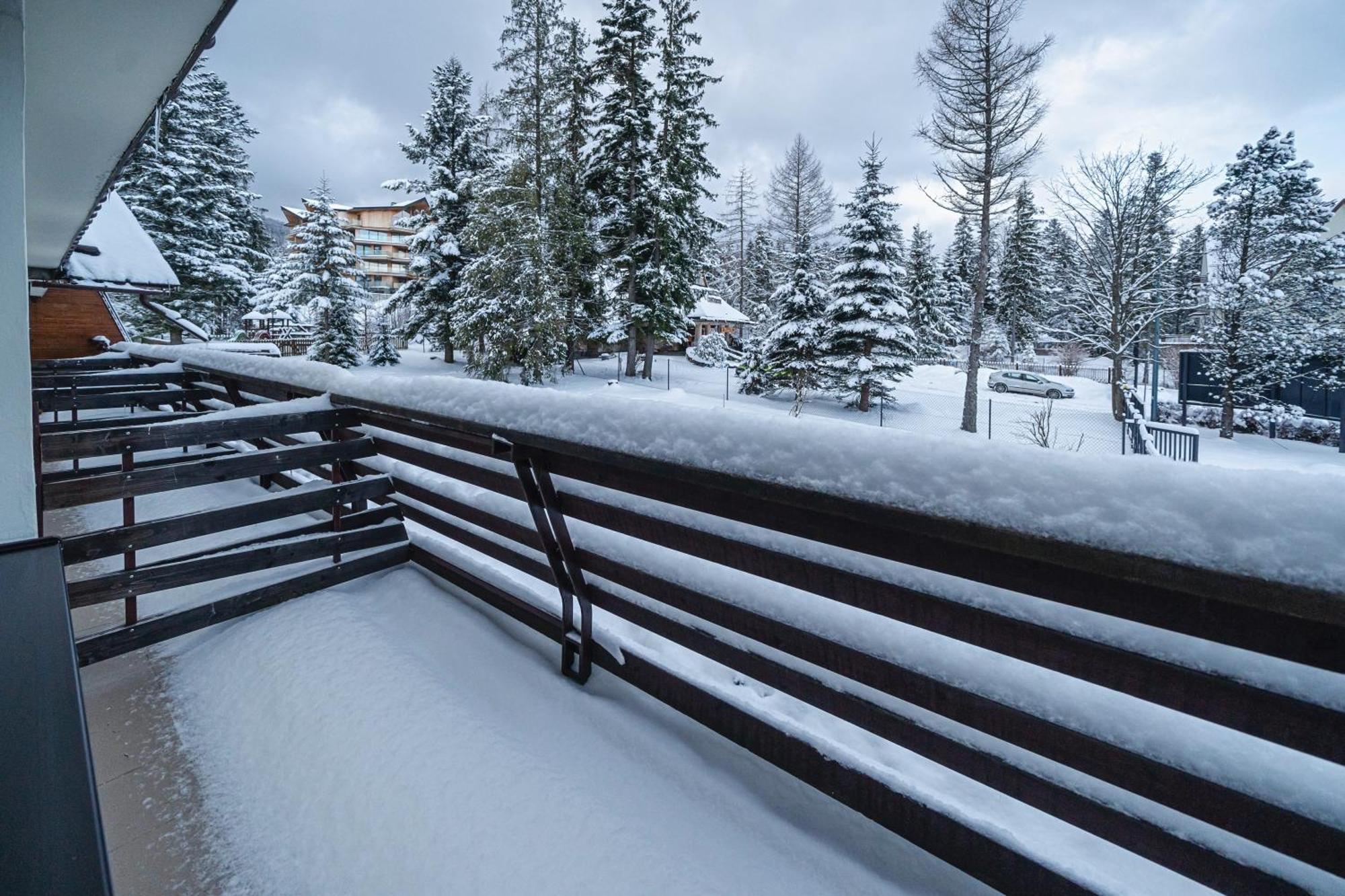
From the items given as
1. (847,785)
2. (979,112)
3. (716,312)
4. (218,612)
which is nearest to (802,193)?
(716,312)

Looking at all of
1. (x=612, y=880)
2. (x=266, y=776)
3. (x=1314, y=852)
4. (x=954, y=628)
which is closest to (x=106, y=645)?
(x=266, y=776)

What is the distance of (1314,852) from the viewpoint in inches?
35.1

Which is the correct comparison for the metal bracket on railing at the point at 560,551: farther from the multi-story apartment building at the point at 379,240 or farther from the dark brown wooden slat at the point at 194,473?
the multi-story apartment building at the point at 379,240

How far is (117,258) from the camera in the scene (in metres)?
9.98

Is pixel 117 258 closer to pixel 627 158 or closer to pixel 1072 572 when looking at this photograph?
pixel 1072 572

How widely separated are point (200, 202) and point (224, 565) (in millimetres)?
26075

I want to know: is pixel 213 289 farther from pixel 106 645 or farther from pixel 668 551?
pixel 668 551

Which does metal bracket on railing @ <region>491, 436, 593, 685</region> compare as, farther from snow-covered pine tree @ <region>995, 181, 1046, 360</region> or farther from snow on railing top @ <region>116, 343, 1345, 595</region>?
snow-covered pine tree @ <region>995, 181, 1046, 360</region>

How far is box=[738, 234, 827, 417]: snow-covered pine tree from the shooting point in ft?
64.1

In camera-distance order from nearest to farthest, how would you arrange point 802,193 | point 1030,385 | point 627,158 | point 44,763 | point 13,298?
1. point 44,763
2. point 13,298
3. point 627,158
4. point 1030,385
5. point 802,193

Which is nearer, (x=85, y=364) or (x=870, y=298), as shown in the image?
(x=85, y=364)

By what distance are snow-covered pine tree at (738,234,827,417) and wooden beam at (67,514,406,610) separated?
17.0 meters

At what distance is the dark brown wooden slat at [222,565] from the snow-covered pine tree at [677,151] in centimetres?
1919

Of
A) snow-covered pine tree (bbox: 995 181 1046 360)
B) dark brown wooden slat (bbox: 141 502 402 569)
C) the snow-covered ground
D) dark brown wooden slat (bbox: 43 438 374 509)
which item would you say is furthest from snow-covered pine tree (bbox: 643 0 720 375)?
snow-covered pine tree (bbox: 995 181 1046 360)
